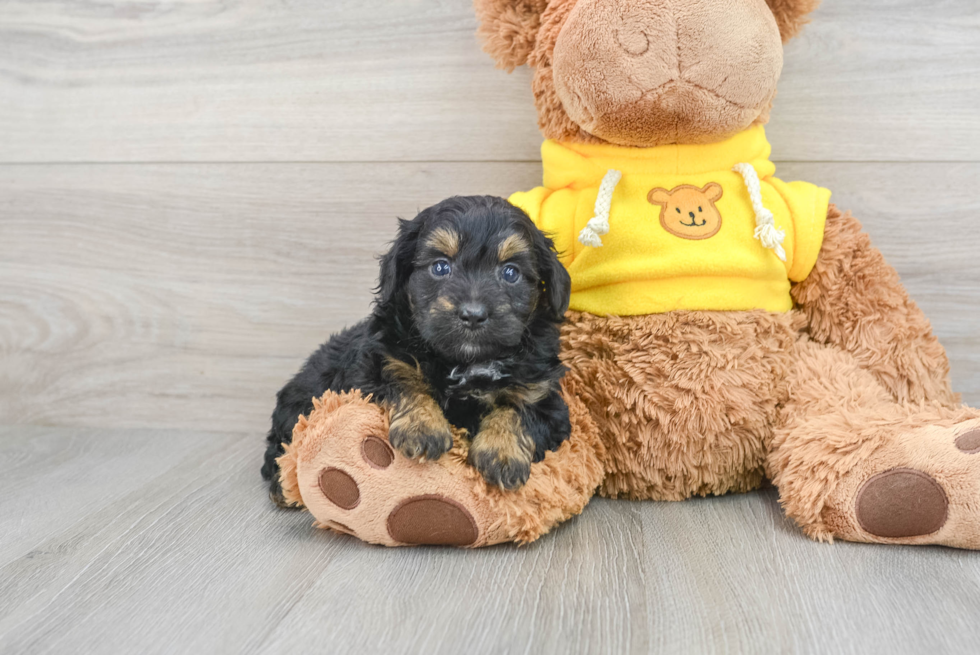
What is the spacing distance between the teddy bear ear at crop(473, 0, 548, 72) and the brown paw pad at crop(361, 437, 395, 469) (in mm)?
970

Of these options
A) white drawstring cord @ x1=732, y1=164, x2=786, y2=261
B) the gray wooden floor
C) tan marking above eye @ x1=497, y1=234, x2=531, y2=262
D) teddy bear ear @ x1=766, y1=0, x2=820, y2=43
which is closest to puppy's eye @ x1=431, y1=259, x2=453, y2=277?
tan marking above eye @ x1=497, y1=234, x2=531, y2=262

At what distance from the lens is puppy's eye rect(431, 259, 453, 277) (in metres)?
1.45

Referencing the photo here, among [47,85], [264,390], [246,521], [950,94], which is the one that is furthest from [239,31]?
[950,94]

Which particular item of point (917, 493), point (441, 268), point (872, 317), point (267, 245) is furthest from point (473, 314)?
point (267, 245)

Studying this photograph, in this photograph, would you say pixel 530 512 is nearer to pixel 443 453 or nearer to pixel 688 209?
pixel 443 453

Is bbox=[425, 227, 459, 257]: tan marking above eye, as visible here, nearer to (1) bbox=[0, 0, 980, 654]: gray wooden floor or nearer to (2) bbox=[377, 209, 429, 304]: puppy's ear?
(2) bbox=[377, 209, 429, 304]: puppy's ear

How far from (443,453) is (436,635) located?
1.14ft

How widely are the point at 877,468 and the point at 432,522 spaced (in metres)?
0.87

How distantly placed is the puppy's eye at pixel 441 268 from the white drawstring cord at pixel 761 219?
0.71 meters

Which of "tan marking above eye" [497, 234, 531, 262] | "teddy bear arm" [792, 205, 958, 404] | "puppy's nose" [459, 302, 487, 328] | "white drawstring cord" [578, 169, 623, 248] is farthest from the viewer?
"teddy bear arm" [792, 205, 958, 404]

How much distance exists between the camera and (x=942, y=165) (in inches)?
79.5

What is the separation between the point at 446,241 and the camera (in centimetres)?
143

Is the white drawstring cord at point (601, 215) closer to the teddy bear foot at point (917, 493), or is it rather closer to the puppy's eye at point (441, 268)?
the puppy's eye at point (441, 268)

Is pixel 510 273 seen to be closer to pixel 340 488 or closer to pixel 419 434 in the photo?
pixel 419 434
